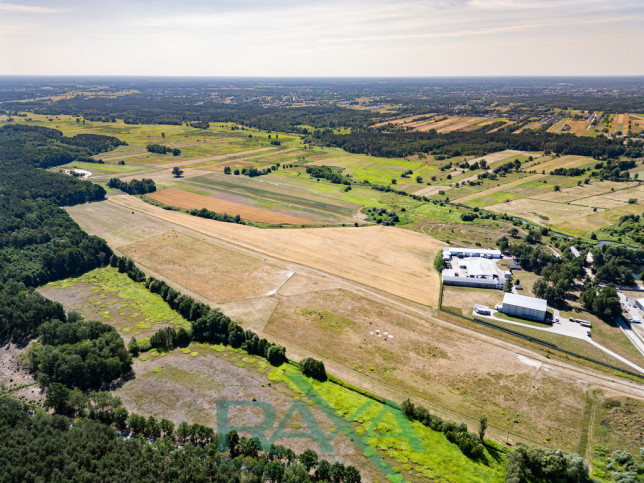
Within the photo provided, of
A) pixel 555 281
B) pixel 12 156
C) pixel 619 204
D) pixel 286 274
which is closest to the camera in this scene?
pixel 555 281

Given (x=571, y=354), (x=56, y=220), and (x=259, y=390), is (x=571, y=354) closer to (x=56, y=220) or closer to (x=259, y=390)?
(x=259, y=390)

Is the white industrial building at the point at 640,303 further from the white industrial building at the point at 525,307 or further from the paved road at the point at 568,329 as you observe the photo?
the white industrial building at the point at 525,307

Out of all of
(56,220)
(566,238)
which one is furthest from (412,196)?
(56,220)

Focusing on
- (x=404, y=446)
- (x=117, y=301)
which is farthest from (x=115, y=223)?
(x=404, y=446)

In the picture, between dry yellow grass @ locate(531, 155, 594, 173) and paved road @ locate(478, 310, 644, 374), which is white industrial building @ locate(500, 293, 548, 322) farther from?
dry yellow grass @ locate(531, 155, 594, 173)

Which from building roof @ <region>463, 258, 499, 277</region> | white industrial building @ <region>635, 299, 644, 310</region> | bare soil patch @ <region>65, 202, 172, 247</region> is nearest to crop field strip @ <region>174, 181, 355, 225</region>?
bare soil patch @ <region>65, 202, 172, 247</region>

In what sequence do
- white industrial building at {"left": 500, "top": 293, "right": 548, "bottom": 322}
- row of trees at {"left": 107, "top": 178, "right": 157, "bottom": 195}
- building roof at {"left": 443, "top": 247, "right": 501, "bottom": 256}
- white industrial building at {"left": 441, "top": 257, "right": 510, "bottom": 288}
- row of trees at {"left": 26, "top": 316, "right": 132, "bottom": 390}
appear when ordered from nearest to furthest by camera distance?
row of trees at {"left": 26, "top": 316, "right": 132, "bottom": 390}, white industrial building at {"left": 500, "top": 293, "right": 548, "bottom": 322}, white industrial building at {"left": 441, "top": 257, "right": 510, "bottom": 288}, building roof at {"left": 443, "top": 247, "right": 501, "bottom": 256}, row of trees at {"left": 107, "top": 178, "right": 157, "bottom": 195}
